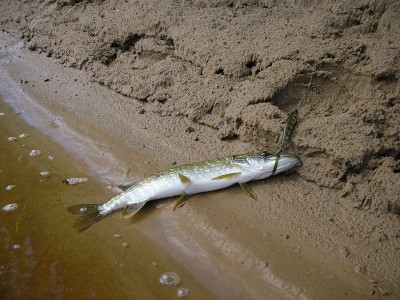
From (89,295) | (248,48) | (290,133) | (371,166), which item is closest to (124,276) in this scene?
(89,295)

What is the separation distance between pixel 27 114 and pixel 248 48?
3.79 metres

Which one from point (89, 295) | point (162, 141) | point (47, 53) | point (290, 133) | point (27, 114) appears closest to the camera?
point (89, 295)

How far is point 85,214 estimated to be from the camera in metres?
3.81

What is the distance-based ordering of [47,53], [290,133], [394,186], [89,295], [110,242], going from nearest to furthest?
[89,295] → [394,186] → [110,242] → [290,133] → [47,53]

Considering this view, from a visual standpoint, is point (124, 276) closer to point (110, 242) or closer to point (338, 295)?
point (110, 242)

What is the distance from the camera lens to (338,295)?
9.43ft

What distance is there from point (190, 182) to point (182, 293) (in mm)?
1140

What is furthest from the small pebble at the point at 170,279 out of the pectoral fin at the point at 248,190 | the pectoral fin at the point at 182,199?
the pectoral fin at the point at 248,190

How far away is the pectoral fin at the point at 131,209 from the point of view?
3.78 meters

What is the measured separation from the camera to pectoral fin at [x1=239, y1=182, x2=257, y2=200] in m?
3.73

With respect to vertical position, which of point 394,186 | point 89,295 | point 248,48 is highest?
point 248,48

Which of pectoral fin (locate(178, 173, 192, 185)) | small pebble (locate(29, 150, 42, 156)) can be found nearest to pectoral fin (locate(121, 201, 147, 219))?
pectoral fin (locate(178, 173, 192, 185))

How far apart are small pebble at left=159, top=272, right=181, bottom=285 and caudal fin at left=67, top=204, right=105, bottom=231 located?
101cm

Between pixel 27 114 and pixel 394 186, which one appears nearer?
pixel 394 186
